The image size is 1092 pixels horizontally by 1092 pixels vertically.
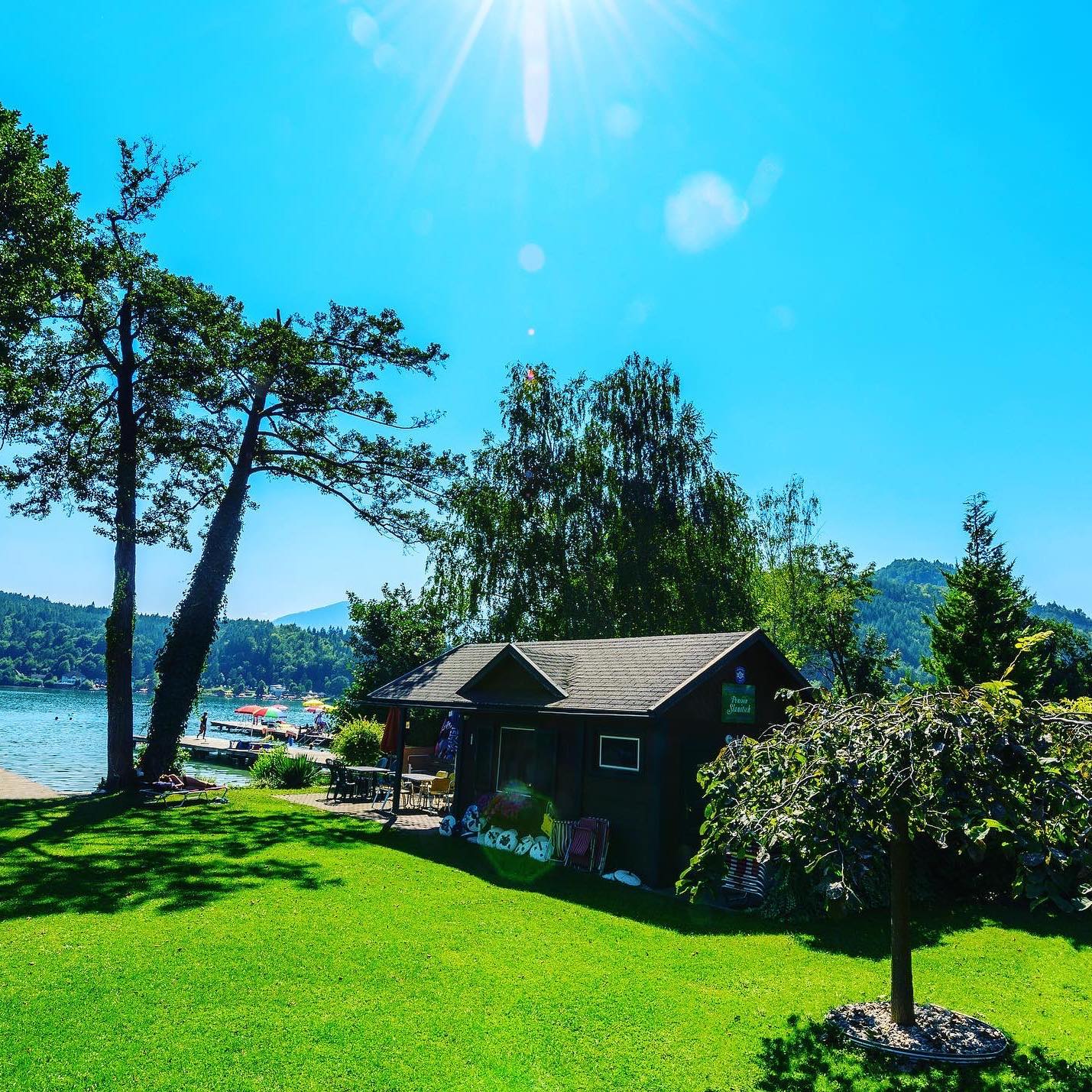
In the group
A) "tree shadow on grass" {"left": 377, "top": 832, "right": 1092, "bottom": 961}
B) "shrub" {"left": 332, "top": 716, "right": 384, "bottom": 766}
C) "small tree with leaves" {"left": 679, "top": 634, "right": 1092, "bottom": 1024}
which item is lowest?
"tree shadow on grass" {"left": 377, "top": 832, "right": 1092, "bottom": 961}

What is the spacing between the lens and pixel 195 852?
13344mm

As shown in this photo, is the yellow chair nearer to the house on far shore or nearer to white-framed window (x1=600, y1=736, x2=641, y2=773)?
the house on far shore

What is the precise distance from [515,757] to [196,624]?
11294 mm

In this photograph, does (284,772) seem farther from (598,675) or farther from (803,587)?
(803,587)

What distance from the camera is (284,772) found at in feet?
81.9

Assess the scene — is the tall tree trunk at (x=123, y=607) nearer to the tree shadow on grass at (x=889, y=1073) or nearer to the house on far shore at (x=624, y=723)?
the house on far shore at (x=624, y=723)

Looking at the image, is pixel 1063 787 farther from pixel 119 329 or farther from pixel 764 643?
pixel 119 329

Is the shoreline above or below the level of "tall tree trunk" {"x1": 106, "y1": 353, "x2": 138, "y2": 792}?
below

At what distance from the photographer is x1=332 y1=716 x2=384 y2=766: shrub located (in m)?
25.0

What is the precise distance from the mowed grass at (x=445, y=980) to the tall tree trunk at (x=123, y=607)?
776 cm

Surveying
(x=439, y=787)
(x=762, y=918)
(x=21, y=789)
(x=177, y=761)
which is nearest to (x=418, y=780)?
(x=439, y=787)

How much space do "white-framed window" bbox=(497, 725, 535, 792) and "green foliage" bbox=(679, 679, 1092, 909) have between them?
9.56 m

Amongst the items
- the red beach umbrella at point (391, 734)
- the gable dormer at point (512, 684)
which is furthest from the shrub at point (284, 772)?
the gable dormer at point (512, 684)

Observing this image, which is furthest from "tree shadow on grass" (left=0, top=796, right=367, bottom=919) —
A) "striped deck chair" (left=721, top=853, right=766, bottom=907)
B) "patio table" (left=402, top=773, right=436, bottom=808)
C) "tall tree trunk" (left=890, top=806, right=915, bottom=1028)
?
"tall tree trunk" (left=890, top=806, right=915, bottom=1028)
